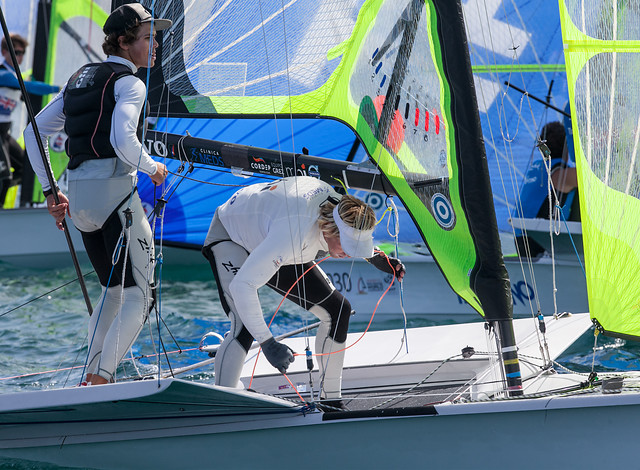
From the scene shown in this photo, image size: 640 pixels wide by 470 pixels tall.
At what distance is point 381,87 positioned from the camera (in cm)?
262

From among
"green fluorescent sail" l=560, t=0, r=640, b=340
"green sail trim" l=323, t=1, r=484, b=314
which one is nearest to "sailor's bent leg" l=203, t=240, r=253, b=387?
"green sail trim" l=323, t=1, r=484, b=314

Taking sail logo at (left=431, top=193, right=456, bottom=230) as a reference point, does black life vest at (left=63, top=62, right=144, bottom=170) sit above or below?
above

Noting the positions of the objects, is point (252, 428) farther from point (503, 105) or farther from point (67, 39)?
point (67, 39)

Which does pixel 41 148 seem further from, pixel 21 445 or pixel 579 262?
pixel 579 262

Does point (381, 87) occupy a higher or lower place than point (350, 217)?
higher

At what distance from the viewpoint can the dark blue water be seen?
3262 mm

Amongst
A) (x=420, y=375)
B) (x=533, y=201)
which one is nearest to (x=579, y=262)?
(x=533, y=201)

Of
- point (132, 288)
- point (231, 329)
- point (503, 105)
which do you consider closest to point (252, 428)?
point (231, 329)

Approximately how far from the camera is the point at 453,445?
6.49ft

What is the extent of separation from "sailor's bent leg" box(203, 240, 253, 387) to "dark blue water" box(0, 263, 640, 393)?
10.9 inches

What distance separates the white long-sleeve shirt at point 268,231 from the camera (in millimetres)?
2039

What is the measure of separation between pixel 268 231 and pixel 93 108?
0.59 m

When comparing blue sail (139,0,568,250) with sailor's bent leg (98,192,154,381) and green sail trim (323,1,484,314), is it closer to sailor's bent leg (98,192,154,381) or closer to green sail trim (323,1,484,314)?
green sail trim (323,1,484,314)

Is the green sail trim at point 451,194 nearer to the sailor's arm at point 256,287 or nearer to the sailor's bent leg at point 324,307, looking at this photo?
the sailor's bent leg at point 324,307
